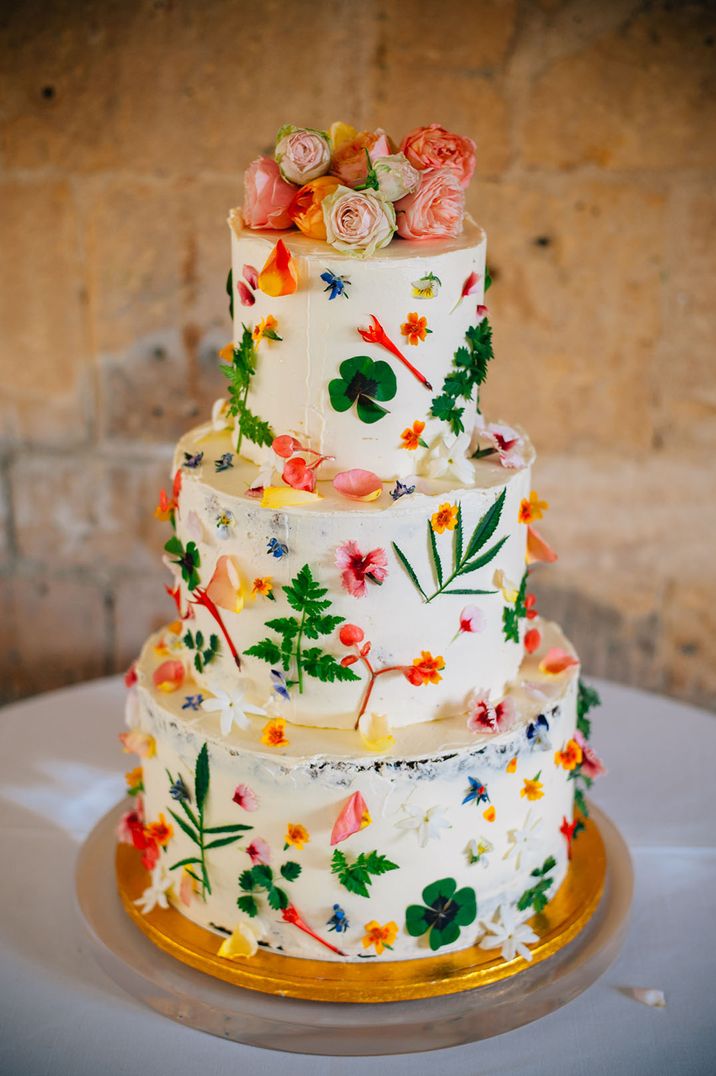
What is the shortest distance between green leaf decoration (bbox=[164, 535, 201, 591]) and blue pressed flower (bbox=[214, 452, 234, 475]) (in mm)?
114

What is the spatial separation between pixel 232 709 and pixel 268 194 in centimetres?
70

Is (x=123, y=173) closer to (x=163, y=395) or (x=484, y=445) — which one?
(x=163, y=395)

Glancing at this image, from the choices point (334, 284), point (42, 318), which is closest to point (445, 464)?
point (334, 284)

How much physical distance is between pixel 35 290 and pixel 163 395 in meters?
0.37

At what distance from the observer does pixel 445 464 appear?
5.66ft

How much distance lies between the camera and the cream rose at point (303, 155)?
167cm

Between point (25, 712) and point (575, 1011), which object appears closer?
point (575, 1011)

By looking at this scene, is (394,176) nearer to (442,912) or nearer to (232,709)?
(232,709)

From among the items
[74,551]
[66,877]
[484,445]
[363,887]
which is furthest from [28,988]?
[74,551]

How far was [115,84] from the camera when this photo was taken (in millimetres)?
2699

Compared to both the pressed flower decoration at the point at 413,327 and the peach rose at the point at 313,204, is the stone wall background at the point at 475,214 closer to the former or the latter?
the peach rose at the point at 313,204

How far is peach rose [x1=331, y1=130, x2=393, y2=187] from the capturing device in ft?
5.57

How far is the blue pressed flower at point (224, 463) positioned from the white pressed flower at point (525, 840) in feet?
2.17

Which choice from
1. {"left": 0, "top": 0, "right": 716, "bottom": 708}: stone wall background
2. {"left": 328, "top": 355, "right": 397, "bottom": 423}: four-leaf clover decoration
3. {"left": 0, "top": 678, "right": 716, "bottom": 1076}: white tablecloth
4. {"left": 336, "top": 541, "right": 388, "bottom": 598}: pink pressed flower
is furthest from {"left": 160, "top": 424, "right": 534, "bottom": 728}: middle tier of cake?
{"left": 0, "top": 0, "right": 716, "bottom": 708}: stone wall background
